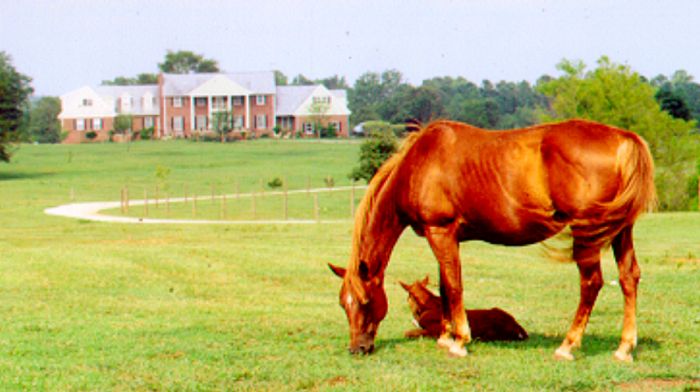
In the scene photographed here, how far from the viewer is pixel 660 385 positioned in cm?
782

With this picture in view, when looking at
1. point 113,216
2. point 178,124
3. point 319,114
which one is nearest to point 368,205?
point 113,216

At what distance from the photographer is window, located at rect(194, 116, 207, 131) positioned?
11750 cm

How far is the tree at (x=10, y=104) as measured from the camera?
72.8 meters

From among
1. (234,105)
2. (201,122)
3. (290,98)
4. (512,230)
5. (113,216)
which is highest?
(290,98)

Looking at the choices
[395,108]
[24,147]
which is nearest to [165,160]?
[395,108]

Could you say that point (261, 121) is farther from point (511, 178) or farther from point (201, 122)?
point (511, 178)

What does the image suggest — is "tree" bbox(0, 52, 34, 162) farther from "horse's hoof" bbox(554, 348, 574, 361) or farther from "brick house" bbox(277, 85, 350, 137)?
"horse's hoof" bbox(554, 348, 574, 361)

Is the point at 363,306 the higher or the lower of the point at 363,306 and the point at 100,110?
the lower

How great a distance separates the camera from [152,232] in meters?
32.5

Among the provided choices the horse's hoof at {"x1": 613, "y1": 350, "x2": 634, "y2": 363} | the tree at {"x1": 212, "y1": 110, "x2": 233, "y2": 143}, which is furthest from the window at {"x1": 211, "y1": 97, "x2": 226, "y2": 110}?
the horse's hoof at {"x1": 613, "y1": 350, "x2": 634, "y2": 363}

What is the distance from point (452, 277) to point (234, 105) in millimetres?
107825

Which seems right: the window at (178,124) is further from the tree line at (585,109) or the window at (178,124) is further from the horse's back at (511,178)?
the horse's back at (511,178)

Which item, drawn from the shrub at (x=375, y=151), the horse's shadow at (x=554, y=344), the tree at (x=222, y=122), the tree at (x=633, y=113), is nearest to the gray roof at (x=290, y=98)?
Answer: the tree at (x=222, y=122)

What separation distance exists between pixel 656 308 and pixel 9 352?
7.67 metres
